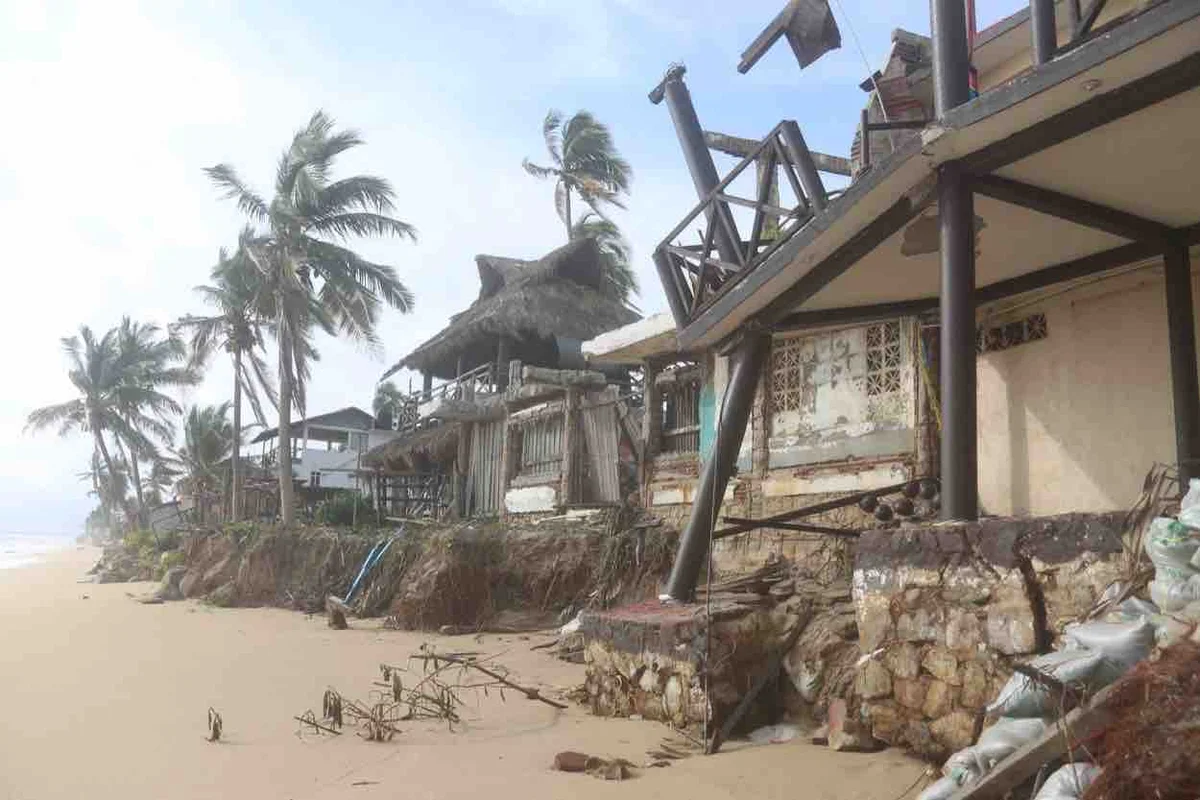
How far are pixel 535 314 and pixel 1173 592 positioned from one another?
62.5 feet

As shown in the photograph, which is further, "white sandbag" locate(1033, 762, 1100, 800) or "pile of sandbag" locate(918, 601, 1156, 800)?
"pile of sandbag" locate(918, 601, 1156, 800)

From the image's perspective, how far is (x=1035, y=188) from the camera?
17.5ft

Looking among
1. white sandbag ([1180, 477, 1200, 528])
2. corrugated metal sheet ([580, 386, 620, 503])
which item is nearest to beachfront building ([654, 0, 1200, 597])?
white sandbag ([1180, 477, 1200, 528])

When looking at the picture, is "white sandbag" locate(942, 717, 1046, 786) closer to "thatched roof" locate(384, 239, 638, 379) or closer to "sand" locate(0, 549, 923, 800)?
"sand" locate(0, 549, 923, 800)

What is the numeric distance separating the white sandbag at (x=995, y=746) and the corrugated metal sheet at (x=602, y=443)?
10885mm

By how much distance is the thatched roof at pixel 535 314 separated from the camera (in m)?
21.7

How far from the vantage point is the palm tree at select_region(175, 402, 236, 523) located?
106ft

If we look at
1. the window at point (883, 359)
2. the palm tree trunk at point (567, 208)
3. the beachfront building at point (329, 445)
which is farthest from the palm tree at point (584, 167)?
the window at point (883, 359)

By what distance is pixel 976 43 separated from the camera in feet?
28.7

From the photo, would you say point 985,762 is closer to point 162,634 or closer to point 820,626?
point 820,626

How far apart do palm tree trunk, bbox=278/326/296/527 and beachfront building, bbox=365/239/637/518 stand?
214 cm

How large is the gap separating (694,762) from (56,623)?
1400 centimetres

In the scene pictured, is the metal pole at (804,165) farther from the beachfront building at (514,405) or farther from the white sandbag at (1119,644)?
the beachfront building at (514,405)

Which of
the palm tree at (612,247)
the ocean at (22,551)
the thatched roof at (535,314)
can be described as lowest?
the ocean at (22,551)
